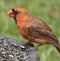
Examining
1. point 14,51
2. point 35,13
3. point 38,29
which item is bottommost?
point 35,13

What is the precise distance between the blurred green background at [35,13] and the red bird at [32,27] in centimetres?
218

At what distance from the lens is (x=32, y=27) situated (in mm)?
6727

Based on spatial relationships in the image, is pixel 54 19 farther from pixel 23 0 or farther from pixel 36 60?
pixel 36 60

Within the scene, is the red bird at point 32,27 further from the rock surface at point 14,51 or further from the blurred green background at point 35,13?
the blurred green background at point 35,13

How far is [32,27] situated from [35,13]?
405 centimetres

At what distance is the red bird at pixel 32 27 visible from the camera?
661cm

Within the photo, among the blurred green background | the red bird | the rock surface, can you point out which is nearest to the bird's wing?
the red bird

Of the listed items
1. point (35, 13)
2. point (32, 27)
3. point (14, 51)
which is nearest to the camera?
point (14, 51)

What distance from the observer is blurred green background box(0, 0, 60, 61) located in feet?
31.6

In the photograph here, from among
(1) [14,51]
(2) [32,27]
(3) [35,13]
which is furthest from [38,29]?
(3) [35,13]

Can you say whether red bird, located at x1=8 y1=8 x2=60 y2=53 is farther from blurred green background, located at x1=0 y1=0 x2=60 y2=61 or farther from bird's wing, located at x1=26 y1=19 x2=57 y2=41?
blurred green background, located at x1=0 y1=0 x2=60 y2=61

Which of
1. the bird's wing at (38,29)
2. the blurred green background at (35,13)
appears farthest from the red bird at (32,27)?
the blurred green background at (35,13)

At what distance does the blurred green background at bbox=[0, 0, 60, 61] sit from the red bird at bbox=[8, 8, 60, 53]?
218 centimetres

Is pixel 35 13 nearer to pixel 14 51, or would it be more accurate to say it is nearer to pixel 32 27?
pixel 32 27
